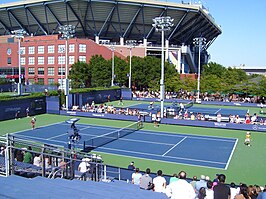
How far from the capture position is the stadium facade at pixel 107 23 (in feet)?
267

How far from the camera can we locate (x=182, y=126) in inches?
1446

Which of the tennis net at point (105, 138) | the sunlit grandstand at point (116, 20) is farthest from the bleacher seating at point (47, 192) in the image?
the sunlit grandstand at point (116, 20)

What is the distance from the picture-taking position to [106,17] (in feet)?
286

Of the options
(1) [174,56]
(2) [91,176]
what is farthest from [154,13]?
(2) [91,176]

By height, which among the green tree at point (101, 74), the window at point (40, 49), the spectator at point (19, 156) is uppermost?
the window at point (40, 49)

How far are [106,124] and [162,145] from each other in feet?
37.6

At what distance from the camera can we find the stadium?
1011cm

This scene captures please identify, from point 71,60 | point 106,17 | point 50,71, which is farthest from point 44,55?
point 106,17

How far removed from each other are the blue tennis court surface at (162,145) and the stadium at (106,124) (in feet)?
0.26

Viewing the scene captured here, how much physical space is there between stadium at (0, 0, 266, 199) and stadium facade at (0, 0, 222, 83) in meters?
0.28

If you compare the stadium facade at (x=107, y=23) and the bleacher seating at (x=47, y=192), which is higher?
the stadium facade at (x=107, y=23)

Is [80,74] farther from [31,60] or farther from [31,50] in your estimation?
[31,50]

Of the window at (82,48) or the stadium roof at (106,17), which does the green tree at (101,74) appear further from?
the stadium roof at (106,17)

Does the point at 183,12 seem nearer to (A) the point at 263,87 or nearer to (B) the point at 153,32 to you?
(B) the point at 153,32
